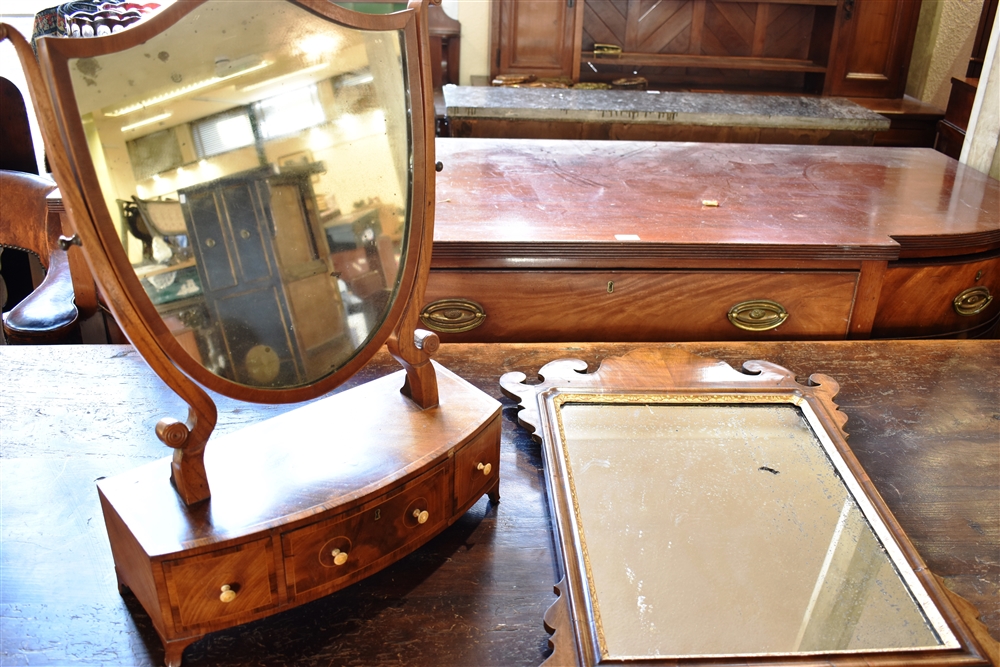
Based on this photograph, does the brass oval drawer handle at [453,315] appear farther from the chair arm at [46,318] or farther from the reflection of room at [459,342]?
the chair arm at [46,318]

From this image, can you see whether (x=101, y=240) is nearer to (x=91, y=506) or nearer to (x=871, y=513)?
(x=91, y=506)

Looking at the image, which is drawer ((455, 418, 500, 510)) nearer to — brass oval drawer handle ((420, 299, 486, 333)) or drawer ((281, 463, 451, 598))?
drawer ((281, 463, 451, 598))

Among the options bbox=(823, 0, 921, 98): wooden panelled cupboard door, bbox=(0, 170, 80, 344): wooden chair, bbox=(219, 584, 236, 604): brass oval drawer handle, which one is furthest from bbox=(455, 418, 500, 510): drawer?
bbox=(823, 0, 921, 98): wooden panelled cupboard door

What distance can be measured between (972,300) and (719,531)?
107 cm

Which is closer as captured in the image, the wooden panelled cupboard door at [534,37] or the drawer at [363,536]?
the drawer at [363,536]

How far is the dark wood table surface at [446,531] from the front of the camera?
2.91 feet

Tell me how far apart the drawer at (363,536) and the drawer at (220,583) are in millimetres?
26

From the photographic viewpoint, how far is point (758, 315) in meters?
1.61

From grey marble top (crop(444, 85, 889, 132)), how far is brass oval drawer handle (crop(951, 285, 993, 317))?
128 cm

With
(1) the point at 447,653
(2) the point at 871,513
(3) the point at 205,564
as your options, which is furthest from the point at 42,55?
(2) the point at 871,513

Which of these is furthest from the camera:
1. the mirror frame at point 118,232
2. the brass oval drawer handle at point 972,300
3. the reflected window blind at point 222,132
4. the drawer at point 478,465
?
the brass oval drawer handle at point 972,300

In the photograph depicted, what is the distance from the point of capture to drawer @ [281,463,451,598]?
0.90 m

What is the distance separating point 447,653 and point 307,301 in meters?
0.41

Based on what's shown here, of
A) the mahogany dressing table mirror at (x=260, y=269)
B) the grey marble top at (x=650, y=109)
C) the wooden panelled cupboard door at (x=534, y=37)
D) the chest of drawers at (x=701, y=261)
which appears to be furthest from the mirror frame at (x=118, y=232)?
the wooden panelled cupboard door at (x=534, y=37)
